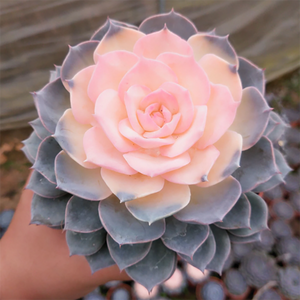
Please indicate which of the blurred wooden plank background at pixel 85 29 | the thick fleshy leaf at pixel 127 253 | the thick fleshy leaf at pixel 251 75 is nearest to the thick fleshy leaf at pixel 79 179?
the thick fleshy leaf at pixel 127 253

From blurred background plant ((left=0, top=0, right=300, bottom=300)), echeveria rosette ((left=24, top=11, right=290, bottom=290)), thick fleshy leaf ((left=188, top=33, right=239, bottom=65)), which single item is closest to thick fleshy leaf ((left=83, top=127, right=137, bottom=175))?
echeveria rosette ((left=24, top=11, right=290, bottom=290))

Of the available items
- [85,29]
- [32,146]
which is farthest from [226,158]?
[85,29]

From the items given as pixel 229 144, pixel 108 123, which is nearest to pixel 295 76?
pixel 229 144

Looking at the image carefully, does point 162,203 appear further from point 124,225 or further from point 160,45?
point 160,45

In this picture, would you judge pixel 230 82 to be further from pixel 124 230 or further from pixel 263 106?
pixel 124 230

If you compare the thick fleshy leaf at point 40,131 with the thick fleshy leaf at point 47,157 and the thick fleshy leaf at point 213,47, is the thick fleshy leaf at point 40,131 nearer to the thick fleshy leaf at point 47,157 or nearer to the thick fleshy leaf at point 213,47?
the thick fleshy leaf at point 47,157

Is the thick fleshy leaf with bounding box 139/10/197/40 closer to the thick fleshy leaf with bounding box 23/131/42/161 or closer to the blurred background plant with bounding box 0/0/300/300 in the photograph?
the thick fleshy leaf with bounding box 23/131/42/161
